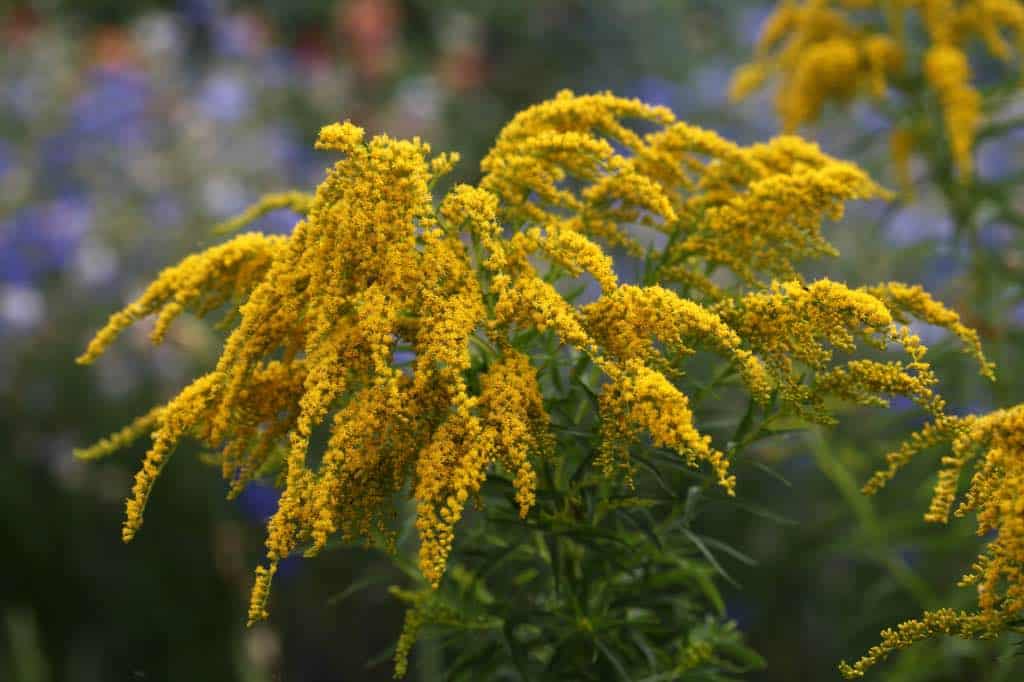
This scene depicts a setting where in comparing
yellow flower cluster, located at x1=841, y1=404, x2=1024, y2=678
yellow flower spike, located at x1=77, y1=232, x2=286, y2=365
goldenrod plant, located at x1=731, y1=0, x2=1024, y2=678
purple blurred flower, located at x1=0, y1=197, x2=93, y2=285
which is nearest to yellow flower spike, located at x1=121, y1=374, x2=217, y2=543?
yellow flower spike, located at x1=77, y1=232, x2=286, y2=365

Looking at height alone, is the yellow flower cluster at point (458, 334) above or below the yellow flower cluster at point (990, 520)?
above

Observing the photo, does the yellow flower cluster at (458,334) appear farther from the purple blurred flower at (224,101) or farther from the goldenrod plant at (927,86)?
the purple blurred flower at (224,101)

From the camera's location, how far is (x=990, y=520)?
1910 mm

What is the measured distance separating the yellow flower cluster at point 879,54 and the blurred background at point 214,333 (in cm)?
23

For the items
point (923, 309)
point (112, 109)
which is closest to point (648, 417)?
point (923, 309)

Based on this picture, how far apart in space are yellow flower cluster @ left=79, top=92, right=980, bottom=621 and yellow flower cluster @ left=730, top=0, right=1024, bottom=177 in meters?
1.70

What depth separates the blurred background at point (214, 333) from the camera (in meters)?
4.49

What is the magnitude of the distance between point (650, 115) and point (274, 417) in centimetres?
99

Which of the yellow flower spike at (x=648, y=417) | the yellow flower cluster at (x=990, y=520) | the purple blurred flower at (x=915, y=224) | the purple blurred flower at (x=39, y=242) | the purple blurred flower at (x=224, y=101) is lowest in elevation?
the yellow flower cluster at (x=990, y=520)

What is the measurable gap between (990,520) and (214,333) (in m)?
4.50

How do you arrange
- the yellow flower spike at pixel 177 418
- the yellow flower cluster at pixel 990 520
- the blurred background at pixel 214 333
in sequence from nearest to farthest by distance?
the yellow flower cluster at pixel 990 520 < the yellow flower spike at pixel 177 418 < the blurred background at pixel 214 333

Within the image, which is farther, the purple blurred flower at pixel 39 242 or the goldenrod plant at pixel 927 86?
the purple blurred flower at pixel 39 242

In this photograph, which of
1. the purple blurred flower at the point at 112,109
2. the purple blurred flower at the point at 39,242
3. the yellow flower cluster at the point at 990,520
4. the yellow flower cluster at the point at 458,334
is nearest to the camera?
the yellow flower cluster at the point at 990,520

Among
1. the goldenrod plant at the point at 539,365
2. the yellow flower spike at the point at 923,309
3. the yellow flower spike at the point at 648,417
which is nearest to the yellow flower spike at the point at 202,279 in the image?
the goldenrod plant at the point at 539,365
